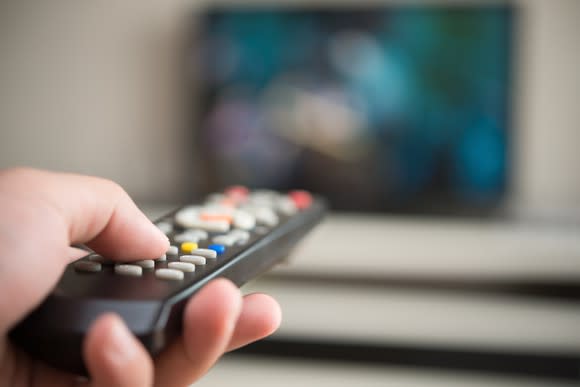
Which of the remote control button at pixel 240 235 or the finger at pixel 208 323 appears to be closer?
the finger at pixel 208 323

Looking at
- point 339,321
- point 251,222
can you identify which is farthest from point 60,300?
point 339,321

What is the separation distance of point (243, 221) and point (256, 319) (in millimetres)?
143

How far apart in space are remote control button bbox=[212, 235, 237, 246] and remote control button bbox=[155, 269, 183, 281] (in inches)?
3.6

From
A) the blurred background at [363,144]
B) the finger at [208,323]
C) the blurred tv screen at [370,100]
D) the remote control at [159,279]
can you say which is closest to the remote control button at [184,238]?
the remote control at [159,279]

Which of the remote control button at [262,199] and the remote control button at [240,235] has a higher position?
the remote control button at [262,199]

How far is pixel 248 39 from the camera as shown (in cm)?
175

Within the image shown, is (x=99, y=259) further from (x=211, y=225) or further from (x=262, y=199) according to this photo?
(x=262, y=199)

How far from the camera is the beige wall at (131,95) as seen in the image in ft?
5.80

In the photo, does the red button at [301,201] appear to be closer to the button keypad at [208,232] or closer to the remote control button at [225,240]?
the button keypad at [208,232]

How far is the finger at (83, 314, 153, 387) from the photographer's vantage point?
272mm

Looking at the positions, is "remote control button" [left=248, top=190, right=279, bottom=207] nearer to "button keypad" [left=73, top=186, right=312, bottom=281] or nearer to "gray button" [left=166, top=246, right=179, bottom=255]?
"button keypad" [left=73, top=186, right=312, bottom=281]

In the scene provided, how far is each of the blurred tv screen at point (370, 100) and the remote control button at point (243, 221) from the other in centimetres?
109

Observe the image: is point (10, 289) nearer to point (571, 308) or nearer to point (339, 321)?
point (339, 321)

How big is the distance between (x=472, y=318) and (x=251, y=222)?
37.2 inches
